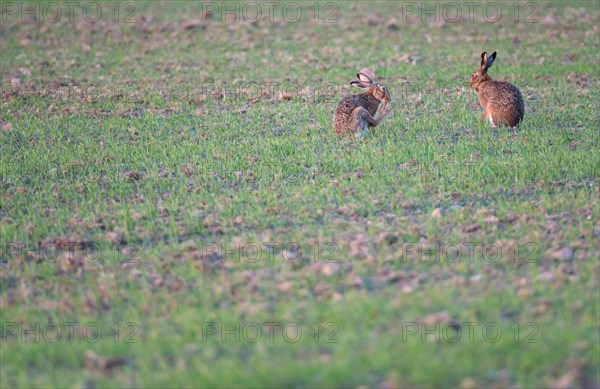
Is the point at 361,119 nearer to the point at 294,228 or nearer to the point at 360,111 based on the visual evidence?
the point at 360,111

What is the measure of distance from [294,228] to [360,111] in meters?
3.90

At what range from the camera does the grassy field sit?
5730 mm

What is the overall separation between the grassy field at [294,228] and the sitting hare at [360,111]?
0.24m

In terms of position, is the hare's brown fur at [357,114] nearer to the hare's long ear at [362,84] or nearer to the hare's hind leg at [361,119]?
the hare's hind leg at [361,119]

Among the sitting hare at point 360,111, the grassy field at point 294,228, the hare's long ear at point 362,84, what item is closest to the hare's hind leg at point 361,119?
the sitting hare at point 360,111

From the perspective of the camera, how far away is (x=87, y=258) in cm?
785

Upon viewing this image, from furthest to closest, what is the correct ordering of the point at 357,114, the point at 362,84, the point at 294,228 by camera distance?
1. the point at 362,84
2. the point at 357,114
3. the point at 294,228

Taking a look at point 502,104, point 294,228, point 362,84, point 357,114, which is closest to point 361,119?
point 357,114

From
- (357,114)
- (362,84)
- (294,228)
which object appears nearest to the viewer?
(294,228)

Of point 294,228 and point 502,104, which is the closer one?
point 294,228

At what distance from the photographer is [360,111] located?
38.9 ft

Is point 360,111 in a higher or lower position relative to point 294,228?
higher

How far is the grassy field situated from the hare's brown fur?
0.26 meters

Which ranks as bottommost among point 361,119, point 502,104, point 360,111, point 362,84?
point 361,119
